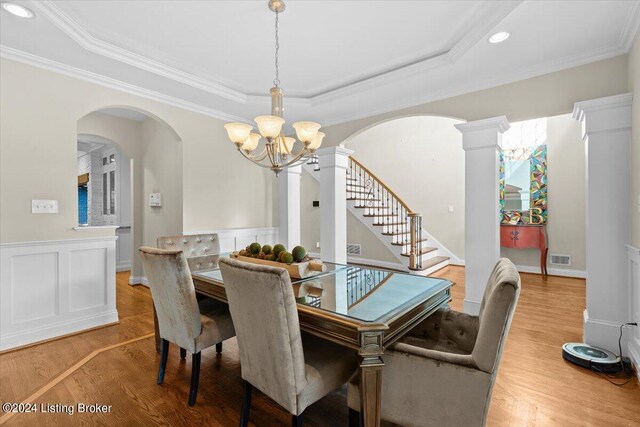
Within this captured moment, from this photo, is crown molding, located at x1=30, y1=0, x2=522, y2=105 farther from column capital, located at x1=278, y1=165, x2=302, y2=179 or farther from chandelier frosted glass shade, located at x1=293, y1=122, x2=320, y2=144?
chandelier frosted glass shade, located at x1=293, y1=122, x2=320, y2=144

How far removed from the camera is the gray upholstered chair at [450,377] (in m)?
1.20

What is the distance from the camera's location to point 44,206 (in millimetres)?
2766

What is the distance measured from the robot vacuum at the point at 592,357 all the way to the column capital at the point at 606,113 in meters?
1.75

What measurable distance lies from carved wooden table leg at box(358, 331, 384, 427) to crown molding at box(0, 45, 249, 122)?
3.52 meters

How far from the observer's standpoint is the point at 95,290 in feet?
10.4

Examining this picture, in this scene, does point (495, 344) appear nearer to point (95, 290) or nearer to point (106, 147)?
point (95, 290)

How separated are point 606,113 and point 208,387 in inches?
143

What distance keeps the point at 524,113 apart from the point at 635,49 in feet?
2.67

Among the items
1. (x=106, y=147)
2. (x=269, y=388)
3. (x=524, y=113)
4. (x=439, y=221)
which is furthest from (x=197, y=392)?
(x=106, y=147)

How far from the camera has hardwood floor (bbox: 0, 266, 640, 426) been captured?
5.79 ft

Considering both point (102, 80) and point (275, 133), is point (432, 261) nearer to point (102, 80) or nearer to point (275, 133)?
point (275, 133)

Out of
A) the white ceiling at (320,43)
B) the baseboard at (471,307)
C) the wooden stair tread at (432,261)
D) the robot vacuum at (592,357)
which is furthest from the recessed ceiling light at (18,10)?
the wooden stair tread at (432,261)

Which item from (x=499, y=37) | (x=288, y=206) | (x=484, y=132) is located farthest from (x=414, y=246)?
(x=499, y=37)

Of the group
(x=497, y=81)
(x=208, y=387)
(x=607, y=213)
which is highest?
(x=497, y=81)
